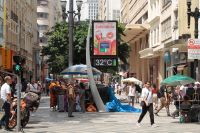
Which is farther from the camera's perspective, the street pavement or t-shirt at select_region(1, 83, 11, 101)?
the street pavement

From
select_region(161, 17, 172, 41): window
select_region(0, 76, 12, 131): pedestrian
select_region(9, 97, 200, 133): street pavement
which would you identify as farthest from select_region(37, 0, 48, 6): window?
select_region(0, 76, 12, 131): pedestrian

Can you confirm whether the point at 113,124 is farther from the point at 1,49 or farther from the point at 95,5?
the point at 95,5

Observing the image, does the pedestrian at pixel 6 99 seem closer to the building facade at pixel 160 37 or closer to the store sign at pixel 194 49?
the store sign at pixel 194 49

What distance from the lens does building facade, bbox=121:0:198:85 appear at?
38.2 m

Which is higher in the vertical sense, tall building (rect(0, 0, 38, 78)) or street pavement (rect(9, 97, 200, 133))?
tall building (rect(0, 0, 38, 78))

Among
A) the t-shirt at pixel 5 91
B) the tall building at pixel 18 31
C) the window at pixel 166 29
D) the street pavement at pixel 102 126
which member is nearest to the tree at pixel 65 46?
the tall building at pixel 18 31

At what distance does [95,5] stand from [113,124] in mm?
168566

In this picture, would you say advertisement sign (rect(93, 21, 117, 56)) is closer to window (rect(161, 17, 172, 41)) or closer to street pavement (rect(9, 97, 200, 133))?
street pavement (rect(9, 97, 200, 133))

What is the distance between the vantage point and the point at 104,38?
1175 inches

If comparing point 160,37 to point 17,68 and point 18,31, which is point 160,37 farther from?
point 17,68

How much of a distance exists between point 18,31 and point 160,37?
19527mm

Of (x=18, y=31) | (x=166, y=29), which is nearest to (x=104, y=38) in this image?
(x=166, y=29)

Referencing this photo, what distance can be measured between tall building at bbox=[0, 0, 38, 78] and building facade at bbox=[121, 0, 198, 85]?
11.7 metres

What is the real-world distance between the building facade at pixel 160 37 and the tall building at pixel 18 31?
11.7 m
